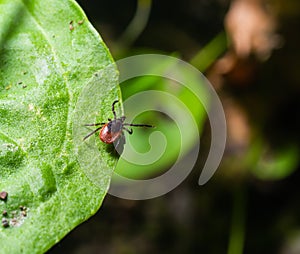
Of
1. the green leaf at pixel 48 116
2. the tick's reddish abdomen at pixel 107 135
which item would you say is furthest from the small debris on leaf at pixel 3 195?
the tick's reddish abdomen at pixel 107 135

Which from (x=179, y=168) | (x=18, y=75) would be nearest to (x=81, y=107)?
(x=18, y=75)

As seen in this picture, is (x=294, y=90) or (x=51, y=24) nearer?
(x=51, y=24)

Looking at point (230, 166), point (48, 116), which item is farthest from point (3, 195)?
point (230, 166)

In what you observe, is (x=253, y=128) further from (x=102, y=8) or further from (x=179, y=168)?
(x=102, y=8)

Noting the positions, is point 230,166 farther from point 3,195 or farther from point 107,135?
point 3,195

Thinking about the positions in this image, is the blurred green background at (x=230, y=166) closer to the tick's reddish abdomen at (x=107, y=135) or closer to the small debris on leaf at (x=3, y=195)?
the tick's reddish abdomen at (x=107, y=135)

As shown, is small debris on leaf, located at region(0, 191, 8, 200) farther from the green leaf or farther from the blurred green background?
the blurred green background
